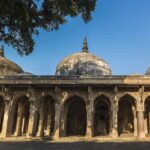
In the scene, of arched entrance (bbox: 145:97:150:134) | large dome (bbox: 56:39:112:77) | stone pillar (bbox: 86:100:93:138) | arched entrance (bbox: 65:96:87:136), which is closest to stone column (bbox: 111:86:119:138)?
stone pillar (bbox: 86:100:93:138)

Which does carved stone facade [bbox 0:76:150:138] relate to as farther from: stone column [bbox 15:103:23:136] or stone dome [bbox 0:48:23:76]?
stone dome [bbox 0:48:23:76]

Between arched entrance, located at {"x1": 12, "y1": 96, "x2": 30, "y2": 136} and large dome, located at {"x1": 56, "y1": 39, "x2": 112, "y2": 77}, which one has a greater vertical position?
large dome, located at {"x1": 56, "y1": 39, "x2": 112, "y2": 77}

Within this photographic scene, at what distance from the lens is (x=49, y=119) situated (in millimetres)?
23422

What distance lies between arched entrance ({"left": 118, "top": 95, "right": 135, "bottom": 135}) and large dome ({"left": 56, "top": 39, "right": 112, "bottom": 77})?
5.27 metres

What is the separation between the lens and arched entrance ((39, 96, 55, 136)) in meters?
21.9

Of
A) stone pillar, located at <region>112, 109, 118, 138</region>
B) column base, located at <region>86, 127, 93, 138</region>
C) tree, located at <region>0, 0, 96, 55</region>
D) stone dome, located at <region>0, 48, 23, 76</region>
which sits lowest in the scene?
column base, located at <region>86, 127, 93, 138</region>

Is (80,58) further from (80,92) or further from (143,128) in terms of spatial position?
(143,128)

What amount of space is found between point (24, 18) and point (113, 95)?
11041mm

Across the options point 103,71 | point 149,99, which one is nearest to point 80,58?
point 103,71

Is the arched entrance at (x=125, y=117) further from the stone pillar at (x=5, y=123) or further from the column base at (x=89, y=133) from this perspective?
the stone pillar at (x=5, y=123)

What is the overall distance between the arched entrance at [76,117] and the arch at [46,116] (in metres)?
1.56

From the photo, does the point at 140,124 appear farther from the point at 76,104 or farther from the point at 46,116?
the point at 46,116

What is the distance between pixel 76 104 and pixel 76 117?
1.20 meters

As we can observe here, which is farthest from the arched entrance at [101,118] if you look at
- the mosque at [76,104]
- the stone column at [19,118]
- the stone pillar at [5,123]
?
the stone pillar at [5,123]
